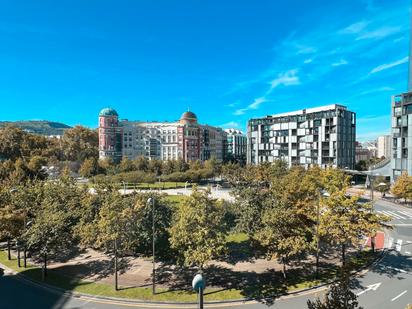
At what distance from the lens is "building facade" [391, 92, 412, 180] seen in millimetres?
63969

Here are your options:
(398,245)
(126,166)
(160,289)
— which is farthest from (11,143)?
(398,245)

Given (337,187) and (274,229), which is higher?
(337,187)

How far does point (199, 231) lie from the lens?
65.9 ft

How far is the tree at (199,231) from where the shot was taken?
19719mm

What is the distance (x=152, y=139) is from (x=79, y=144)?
98.1 ft

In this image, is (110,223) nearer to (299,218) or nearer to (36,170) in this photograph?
(299,218)

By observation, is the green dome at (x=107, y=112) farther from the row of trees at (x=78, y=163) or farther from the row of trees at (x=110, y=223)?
the row of trees at (x=110, y=223)

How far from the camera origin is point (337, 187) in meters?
26.7

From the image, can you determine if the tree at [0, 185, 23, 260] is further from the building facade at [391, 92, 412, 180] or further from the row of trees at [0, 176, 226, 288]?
the building facade at [391, 92, 412, 180]

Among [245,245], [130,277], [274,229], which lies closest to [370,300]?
[274,229]

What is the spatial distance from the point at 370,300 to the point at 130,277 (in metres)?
18.3

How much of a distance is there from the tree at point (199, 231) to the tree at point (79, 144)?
100873 millimetres

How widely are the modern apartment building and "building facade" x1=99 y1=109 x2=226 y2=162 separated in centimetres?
3093

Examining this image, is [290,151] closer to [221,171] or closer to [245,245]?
[221,171]
